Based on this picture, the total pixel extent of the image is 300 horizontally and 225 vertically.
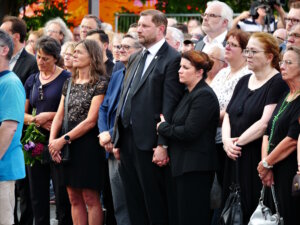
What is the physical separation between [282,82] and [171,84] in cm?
117

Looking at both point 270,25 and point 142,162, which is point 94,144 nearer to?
point 142,162

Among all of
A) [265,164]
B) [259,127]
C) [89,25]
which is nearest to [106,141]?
[259,127]

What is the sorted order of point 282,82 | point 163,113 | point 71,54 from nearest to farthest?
point 282,82 → point 163,113 → point 71,54

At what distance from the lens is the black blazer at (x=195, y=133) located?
7.95 metres

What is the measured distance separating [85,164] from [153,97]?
50.5 inches

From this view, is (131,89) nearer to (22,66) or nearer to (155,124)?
(155,124)

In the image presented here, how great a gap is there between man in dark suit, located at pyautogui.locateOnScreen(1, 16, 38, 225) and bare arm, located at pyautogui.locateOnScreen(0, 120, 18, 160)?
291 centimetres

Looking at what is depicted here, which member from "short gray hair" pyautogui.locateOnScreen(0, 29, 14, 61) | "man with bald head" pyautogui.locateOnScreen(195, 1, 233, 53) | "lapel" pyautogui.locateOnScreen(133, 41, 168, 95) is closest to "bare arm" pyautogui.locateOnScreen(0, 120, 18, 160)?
"short gray hair" pyautogui.locateOnScreen(0, 29, 14, 61)

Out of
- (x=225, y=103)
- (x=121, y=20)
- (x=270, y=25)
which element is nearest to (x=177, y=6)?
(x=121, y=20)

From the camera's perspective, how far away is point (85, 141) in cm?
913

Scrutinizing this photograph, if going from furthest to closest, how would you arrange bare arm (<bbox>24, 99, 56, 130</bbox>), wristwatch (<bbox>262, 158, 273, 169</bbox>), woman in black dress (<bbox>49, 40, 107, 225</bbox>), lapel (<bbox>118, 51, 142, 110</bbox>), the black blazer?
bare arm (<bbox>24, 99, 56, 130</bbox>)
woman in black dress (<bbox>49, 40, 107, 225</bbox>)
lapel (<bbox>118, 51, 142, 110</bbox>)
the black blazer
wristwatch (<bbox>262, 158, 273, 169</bbox>)

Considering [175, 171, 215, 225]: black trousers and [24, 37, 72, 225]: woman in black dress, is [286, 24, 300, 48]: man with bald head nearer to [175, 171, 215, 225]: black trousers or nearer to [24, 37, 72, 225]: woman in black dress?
[175, 171, 215, 225]: black trousers

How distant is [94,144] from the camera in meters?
9.17

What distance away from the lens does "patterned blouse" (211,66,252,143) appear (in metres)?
8.50
